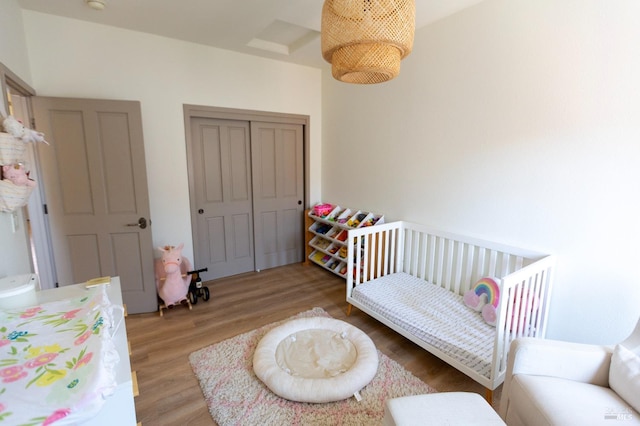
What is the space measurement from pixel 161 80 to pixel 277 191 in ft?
5.77

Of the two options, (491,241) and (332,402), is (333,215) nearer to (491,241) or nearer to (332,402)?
(491,241)

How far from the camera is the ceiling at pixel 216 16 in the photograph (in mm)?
2261

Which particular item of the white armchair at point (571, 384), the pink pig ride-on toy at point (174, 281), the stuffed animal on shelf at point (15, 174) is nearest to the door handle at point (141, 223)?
the pink pig ride-on toy at point (174, 281)

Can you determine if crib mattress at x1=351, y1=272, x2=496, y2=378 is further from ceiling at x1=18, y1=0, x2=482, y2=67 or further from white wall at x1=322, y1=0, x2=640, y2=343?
ceiling at x1=18, y1=0, x2=482, y2=67

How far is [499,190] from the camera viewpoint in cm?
222

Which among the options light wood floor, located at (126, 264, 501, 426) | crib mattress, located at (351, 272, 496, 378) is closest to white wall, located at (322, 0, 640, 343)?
crib mattress, located at (351, 272, 496, 378)

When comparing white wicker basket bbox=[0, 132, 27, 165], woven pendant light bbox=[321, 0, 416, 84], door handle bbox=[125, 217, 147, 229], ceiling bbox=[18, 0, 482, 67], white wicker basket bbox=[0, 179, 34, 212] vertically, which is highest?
ceiling bbox=[18, 0, 482, 67]

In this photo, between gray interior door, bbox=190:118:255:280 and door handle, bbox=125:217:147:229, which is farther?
gray interior door, bbox=190:118:255:280

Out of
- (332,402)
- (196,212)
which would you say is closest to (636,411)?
(332,402)

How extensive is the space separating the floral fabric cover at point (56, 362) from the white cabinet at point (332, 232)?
2.45m

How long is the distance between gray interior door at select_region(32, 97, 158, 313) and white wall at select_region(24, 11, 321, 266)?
1.10 feet

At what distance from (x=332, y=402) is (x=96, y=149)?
273 centimetres

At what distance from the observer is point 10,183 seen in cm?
167

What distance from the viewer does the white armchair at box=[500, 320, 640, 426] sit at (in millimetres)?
1184
